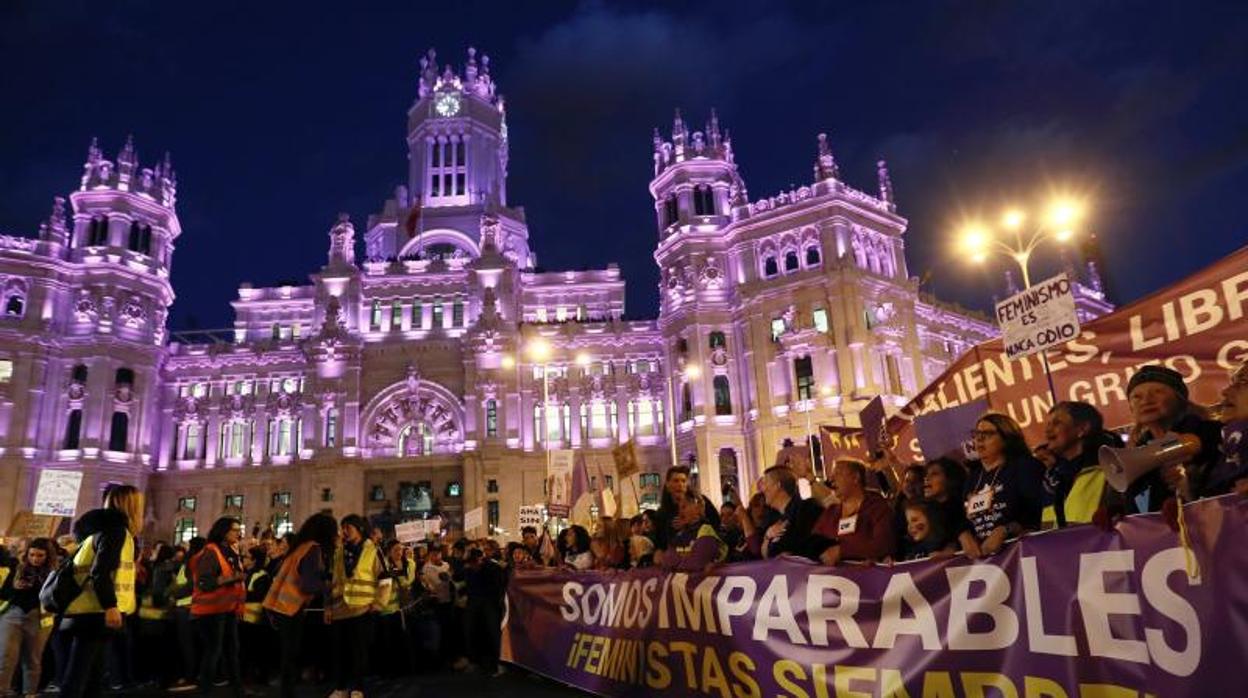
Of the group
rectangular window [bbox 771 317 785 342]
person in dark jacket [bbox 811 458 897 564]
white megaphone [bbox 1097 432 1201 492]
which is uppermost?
rectangular window [bbox 771 317 785 342]

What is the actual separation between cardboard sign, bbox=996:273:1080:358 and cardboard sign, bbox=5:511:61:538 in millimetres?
18537

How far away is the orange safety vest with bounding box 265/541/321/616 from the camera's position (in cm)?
916

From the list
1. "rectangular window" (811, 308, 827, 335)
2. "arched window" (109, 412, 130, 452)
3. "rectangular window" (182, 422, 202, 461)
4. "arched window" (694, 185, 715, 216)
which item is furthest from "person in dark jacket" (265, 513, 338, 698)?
"rectangular window" (182, 422, 202, 461)

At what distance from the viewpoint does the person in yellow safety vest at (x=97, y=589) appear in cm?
779

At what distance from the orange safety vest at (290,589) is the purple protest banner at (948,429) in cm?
765

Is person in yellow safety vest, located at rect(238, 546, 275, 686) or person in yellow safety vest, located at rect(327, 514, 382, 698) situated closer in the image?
person in yellow safety vest, located at rect(327, 514, 382, 698)

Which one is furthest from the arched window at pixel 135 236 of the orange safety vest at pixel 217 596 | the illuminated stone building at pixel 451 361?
the orange safety vest at pixel 217 596

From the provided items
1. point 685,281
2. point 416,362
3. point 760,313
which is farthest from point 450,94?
point 760,313

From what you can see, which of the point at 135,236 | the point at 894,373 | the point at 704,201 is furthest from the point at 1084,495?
the point at 135,236

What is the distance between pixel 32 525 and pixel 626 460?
13.2 meters

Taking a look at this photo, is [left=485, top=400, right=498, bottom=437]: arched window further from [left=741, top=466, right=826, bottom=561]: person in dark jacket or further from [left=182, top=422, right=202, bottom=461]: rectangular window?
[left=741, top=466, right=826, bottom=561]: person in dark jacket

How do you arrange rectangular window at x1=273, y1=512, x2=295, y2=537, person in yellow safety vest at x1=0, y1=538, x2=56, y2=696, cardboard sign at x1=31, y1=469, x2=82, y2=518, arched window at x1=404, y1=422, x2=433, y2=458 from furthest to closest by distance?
arched window at x1=404, y1=422, x2=433, y2=458 < rectangular window at x1=273, y1=512, x2=295, y2=537 < cardboard sign at x1=31, y1=469, x2=82, y2=518 < person in yellow safety vest at x1=0, y1=538, x2=56, y2=696

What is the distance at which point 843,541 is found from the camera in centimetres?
671

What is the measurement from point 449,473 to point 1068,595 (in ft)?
166
